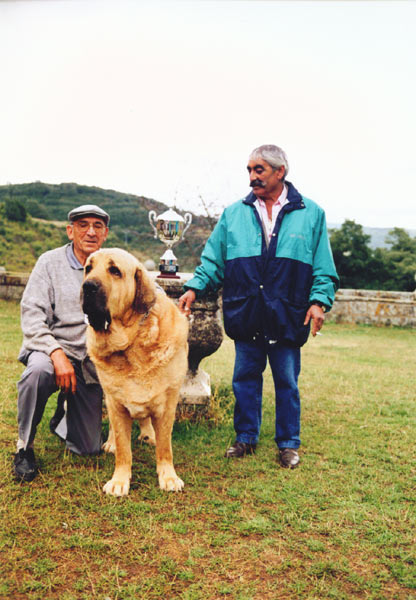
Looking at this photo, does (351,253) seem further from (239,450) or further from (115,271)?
(115,271)

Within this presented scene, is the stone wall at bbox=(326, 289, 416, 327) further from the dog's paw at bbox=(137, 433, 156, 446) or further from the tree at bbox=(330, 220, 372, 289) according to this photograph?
the dog's paw at bbox=(137, 433, 156, 446)

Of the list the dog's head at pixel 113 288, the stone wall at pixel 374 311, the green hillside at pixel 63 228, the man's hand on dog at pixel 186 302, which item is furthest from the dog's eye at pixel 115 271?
the green hillside at pixel 63 228

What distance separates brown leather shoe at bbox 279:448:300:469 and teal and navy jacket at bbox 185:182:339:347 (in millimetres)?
790

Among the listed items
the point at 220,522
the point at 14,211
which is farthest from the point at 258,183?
the point at 14,211

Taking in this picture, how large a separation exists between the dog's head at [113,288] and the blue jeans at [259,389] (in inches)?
43.5

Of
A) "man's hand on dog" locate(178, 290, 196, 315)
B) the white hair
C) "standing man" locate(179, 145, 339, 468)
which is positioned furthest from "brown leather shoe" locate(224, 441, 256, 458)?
the white hair

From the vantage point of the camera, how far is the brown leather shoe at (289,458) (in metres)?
3.37

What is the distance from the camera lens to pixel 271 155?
3316 millimetres

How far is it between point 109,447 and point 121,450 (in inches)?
24.1

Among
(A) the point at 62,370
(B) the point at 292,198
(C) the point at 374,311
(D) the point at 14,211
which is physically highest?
(D) the point at 14,211

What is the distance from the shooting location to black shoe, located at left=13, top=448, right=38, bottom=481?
293 cm

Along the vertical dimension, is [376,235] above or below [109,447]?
above

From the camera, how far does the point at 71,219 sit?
321cm

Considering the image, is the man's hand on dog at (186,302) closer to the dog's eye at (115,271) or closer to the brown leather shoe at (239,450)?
the dog's eye at (115,271)
